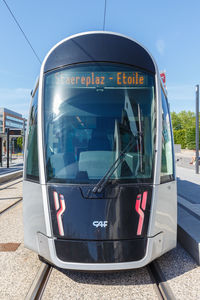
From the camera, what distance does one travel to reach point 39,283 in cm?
300

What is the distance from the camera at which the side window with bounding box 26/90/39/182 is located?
3.38m

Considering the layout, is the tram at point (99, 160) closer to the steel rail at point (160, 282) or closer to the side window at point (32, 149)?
the side window at point (32, 149)

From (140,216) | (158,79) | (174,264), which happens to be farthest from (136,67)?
(174,264)

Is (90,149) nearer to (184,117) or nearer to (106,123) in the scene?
(106,123)

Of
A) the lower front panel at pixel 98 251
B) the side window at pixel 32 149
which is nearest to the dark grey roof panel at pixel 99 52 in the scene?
the side window at pixel 32 149

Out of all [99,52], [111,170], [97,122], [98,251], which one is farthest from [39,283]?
[99,52]

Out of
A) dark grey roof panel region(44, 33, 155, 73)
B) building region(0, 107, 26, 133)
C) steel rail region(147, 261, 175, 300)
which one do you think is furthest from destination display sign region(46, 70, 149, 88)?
building region(0, 107, 26, 133)

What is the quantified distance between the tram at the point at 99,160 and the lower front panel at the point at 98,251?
0.03 feet

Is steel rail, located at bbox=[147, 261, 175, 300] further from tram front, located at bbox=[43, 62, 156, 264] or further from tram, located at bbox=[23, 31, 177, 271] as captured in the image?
tram front, located at bbox=[43, 62, 156, 264]

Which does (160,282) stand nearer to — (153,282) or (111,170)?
(153,282)

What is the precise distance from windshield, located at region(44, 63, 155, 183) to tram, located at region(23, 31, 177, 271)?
1 cm

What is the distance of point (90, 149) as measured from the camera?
329 centimetres

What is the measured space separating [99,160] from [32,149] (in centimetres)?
94

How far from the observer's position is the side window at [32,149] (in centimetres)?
338
